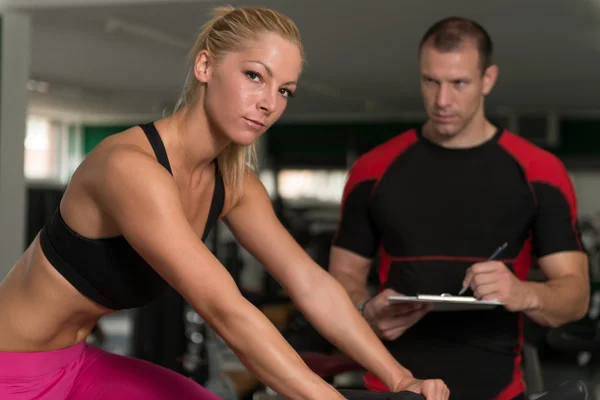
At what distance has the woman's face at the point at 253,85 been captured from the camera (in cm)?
140

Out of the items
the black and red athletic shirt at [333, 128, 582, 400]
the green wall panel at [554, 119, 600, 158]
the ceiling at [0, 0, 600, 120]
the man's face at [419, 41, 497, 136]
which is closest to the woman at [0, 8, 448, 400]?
the black and red athletic shirt at [333, 128, 582, 400]

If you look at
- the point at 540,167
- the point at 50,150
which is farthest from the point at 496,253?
the point at 50,150

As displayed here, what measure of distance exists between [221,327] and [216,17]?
1.96 feet

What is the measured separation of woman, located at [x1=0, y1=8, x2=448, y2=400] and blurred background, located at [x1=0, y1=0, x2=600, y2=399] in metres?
1.30

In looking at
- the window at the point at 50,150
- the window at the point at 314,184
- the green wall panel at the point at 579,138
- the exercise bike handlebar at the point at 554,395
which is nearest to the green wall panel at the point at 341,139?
the green wall panel at the point at 579,138

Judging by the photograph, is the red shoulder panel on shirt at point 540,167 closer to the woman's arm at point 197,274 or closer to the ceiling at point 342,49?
the woman's arm at point 197,274

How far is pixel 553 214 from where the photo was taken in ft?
7.16

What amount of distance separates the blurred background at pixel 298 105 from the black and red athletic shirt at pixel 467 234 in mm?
677

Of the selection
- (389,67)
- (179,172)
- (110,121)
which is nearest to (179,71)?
(389,67)

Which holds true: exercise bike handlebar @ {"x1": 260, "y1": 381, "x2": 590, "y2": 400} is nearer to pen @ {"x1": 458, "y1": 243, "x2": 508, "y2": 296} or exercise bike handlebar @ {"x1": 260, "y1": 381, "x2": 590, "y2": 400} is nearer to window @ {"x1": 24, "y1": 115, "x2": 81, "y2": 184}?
pen @ {"x1": 458, "y1": 243, "x2": 508, "y2": 296}

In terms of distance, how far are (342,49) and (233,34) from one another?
580 cm

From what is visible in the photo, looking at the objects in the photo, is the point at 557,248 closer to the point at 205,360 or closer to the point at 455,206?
the point at 455,206

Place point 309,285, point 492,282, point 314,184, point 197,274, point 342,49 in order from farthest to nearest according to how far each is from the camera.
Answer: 1. point 314,184
2. point 342,49
3. point 492,282
4. point 309,285
5. point 197,274

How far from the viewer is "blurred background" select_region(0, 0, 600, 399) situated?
185 inches
